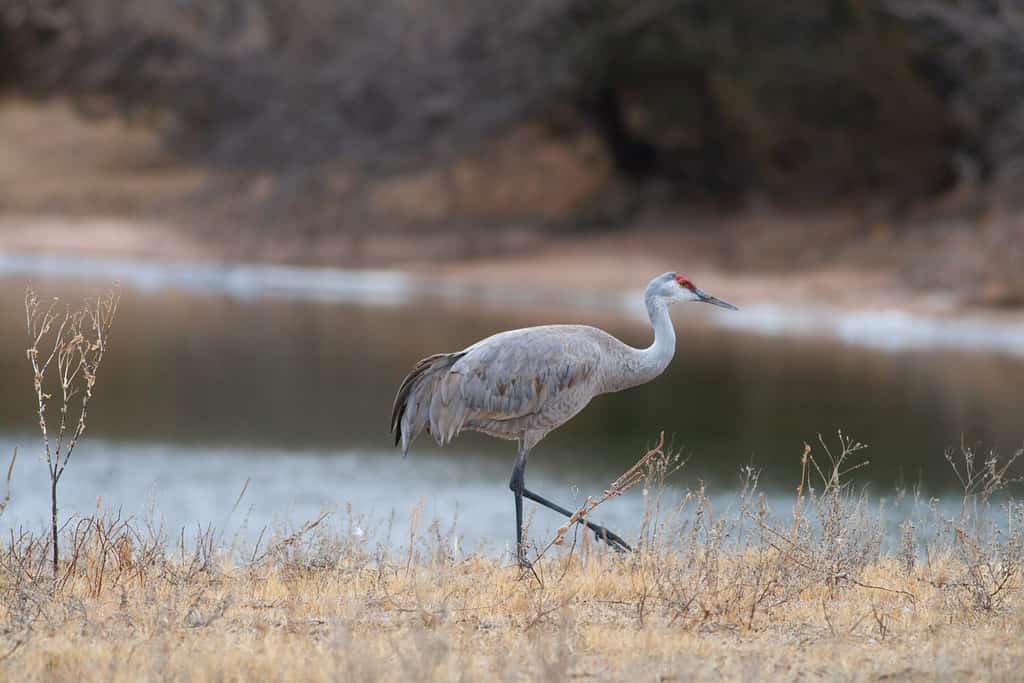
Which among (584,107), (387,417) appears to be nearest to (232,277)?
(584,107)

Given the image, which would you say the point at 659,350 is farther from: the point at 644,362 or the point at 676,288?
the point at 676,288

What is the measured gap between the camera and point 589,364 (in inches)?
283

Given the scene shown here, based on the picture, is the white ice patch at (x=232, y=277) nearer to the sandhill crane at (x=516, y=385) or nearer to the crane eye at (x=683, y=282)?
the crane eye at (x=683, y=282)

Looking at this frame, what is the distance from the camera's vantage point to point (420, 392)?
7.24 metres

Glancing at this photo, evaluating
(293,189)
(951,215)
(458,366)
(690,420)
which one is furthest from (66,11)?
(458,366)

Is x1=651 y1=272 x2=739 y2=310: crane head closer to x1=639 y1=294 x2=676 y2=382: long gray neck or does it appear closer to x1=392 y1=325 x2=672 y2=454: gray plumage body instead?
x1=639 y1=294 x2=676 y2=382: long gray neck

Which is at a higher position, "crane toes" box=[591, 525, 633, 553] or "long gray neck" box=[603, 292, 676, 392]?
"long gray neck" box=[603, 292, 676, 392]

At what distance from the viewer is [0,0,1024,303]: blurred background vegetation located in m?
23.7

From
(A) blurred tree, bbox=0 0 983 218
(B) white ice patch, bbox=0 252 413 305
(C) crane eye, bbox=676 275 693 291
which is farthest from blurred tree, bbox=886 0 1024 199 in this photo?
(C) crane eye, bbox=676 275 693 291

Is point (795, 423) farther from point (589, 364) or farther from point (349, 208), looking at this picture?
point (349, 208)

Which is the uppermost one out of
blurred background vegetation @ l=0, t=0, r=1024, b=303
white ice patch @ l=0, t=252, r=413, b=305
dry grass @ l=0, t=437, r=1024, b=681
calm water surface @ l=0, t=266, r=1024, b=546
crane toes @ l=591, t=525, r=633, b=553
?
blurred background vegetation @ l=0, t=0, r=1024, b=303

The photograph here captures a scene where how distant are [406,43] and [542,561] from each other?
20.7 meters

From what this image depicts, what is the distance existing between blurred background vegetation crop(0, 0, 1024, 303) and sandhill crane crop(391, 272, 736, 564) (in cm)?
1407

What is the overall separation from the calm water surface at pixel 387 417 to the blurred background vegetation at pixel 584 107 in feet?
16.8
